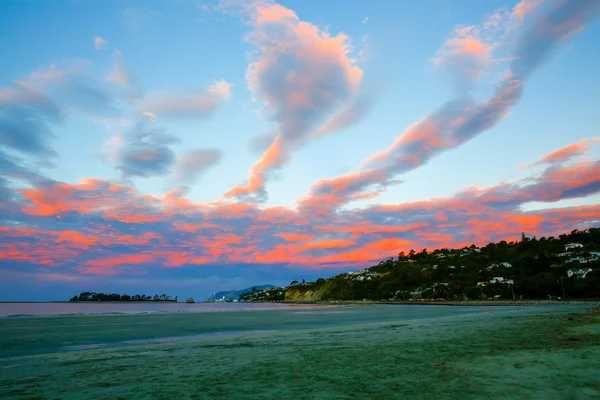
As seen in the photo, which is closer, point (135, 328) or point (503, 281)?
point (135, 328)

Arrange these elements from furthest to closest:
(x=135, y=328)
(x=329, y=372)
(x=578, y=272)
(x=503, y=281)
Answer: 1. (x=503, y=281)
2. (x=578, y=272)
3. (x=135, y=328)
4. (x=329, y=372)

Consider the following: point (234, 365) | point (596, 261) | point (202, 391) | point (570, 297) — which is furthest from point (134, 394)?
point (596, 261)

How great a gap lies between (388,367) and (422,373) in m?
1.49

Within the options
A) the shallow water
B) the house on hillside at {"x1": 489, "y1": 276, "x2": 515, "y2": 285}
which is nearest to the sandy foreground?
the shallow water

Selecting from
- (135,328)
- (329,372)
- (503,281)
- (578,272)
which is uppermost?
(578,272)

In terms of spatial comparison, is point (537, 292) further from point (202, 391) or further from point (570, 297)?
point (202, 391)

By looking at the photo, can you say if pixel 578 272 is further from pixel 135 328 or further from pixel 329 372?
pixel 329 372

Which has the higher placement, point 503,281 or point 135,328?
point 135,328

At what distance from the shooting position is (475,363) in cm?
1203

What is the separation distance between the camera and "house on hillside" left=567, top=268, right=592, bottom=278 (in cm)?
11981

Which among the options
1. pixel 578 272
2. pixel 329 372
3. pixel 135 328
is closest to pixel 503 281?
pixel 578 272

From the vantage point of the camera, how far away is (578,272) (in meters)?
123

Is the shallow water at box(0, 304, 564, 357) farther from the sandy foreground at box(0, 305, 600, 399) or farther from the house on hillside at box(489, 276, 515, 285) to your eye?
the house on hillside at box(489, 276, 515, 285)

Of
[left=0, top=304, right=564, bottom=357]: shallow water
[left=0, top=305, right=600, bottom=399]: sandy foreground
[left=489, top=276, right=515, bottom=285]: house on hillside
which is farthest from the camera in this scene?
[left=489, top=276, right=515, bottom=285]: house on hillside
